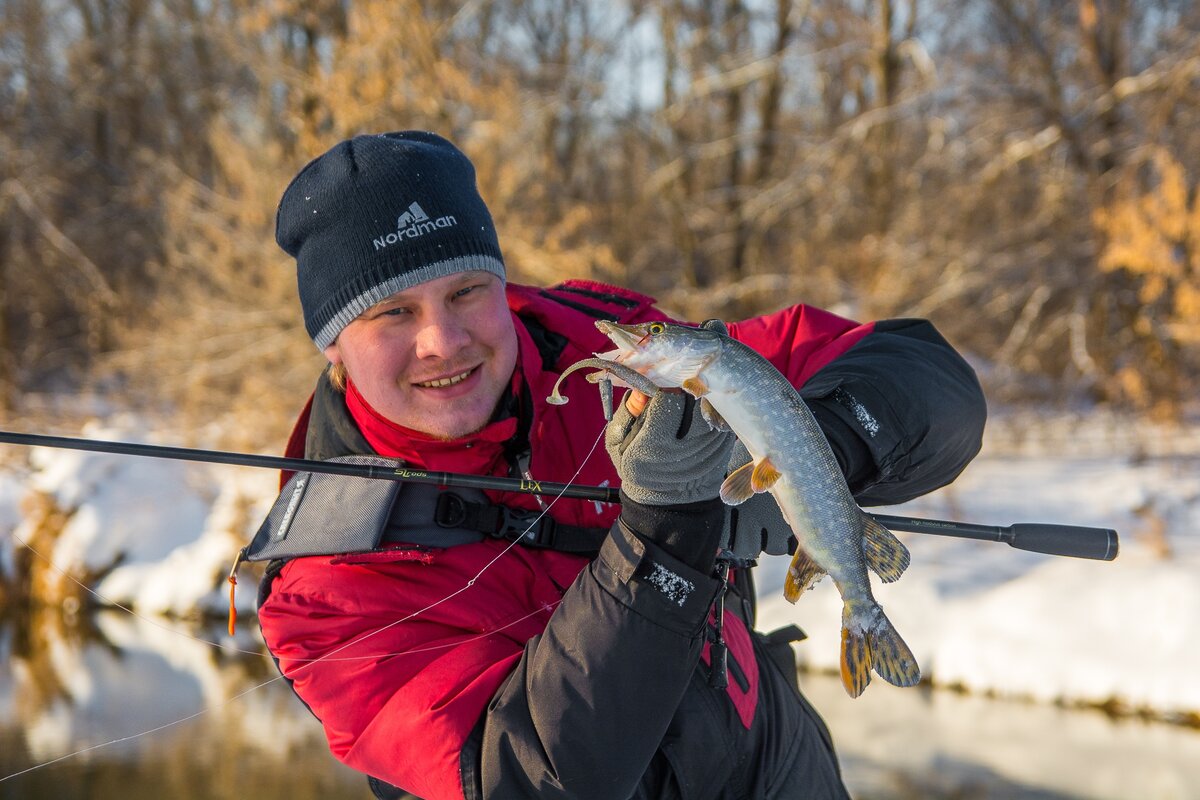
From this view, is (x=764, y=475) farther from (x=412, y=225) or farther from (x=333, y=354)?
(x=333, y=354)

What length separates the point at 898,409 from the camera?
2264 mm

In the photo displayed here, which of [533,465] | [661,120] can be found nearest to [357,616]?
[533,465]

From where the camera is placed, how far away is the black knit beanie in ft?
7.42

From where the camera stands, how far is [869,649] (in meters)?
1.80

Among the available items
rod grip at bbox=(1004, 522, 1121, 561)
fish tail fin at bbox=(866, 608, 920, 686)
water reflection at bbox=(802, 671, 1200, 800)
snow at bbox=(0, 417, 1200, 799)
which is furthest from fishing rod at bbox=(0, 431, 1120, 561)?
water reflection at bbox=(802, 671, 1200, 800)

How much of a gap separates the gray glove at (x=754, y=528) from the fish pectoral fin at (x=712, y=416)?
0.29m

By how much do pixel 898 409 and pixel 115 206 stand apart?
15843 millimetres

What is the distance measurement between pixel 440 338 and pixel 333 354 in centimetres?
43

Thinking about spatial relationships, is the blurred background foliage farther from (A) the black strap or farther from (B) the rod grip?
(A) the black strap

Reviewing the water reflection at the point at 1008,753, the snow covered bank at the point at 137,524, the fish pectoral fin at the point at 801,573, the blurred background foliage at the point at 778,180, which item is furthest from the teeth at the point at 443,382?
the blurred background foliage at the point at 778,180

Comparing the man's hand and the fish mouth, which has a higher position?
the fish mouth

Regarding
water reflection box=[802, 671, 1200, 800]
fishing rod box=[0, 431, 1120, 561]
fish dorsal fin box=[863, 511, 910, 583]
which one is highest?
fishing rod box=[0, 431, 1120, 561]

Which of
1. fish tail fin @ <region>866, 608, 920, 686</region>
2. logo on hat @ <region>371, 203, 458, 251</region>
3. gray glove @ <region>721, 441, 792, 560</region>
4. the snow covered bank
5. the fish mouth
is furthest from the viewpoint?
the snow covered bank

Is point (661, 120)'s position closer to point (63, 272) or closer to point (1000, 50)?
point (1000, 50)
